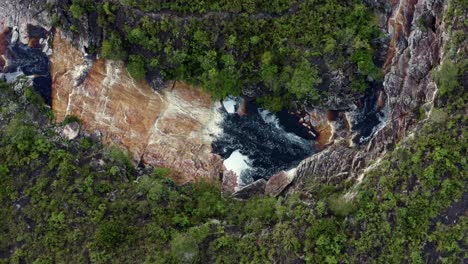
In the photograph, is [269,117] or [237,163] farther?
[269,117]

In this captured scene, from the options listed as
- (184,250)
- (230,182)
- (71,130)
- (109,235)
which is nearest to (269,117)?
(230,182)

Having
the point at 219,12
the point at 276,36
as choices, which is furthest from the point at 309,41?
the point at 219,12

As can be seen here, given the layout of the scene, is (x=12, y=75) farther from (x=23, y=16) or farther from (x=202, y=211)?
(x=202, y=211)

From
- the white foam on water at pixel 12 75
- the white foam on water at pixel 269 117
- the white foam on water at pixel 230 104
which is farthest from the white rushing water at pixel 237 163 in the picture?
the white foam on water at pixel 12 75

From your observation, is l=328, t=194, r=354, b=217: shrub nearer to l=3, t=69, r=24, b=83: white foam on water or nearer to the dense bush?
the dense bush

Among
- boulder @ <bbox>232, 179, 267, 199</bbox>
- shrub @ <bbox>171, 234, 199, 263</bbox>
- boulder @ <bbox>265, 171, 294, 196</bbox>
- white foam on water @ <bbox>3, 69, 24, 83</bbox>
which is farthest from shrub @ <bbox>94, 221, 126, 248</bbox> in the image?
white foam on water @ <bbox>3, 69, 24, 83</bbox>
